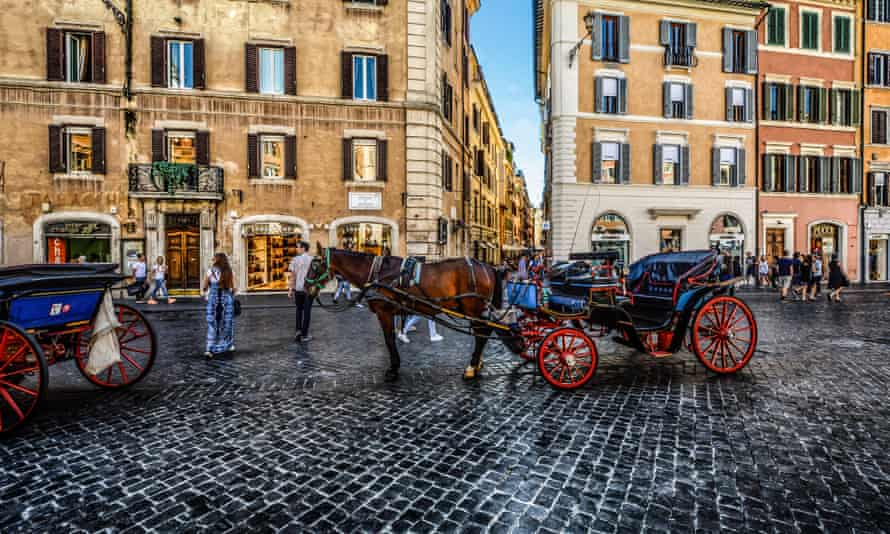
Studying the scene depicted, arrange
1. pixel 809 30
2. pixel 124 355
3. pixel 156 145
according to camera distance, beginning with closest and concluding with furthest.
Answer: pixel 124 355
pixel 156 145
pixel 809 30

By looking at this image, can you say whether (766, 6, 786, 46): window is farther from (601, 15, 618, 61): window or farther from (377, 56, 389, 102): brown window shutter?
(377, 56, 389, 102): brown window shutter

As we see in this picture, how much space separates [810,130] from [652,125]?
29.0 feet

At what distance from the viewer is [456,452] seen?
3.70m

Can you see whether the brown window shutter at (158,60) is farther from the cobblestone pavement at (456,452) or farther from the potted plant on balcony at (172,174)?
the cobblestone pavement at (456,452)

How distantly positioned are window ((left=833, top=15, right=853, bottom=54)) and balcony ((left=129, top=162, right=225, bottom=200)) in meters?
31.2

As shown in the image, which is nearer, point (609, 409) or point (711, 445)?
point (711, 445)

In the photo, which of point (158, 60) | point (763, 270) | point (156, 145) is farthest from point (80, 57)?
point (763, 270)

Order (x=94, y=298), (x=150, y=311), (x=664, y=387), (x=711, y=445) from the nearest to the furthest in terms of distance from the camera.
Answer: (x=711, y=445) < (x=94, y=298) < (x=664, y=387) < (x=150, y=311)

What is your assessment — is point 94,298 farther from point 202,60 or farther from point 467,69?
point 467,69

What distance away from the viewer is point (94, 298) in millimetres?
4980

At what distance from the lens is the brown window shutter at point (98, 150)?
16.8m

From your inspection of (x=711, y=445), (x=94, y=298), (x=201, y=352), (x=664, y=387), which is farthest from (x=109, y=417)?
(x=664, y=387)

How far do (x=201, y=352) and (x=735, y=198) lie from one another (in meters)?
24.6

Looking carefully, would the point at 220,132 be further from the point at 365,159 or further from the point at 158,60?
the point at 365,159
